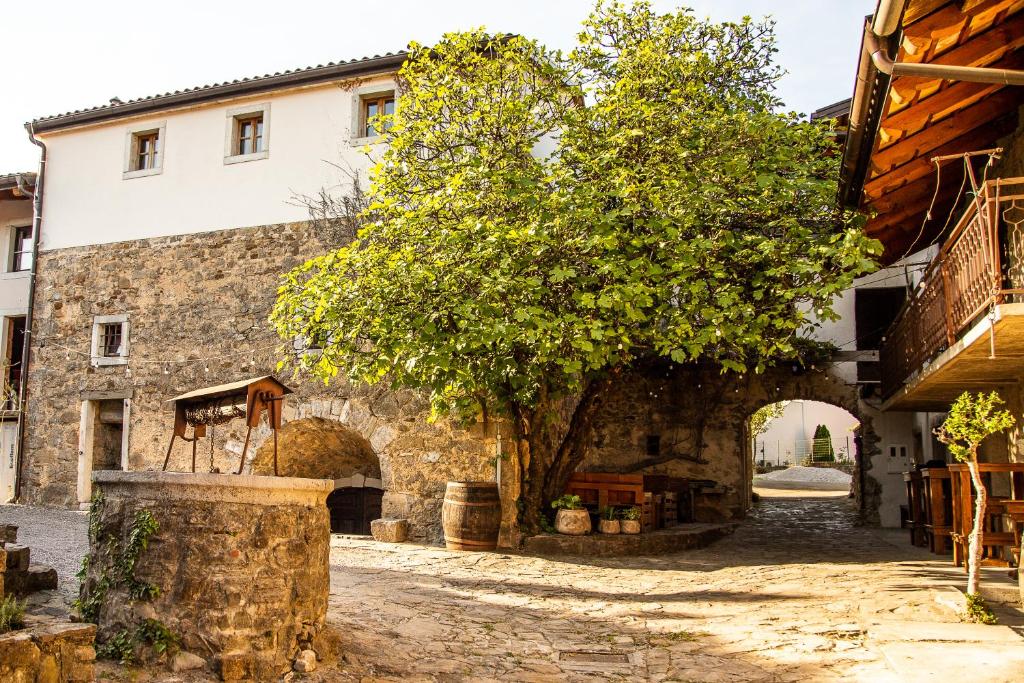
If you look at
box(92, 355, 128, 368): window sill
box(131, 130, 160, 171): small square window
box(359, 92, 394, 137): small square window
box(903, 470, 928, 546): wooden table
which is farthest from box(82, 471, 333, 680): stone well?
box(131, 130, 160, 171): small square window

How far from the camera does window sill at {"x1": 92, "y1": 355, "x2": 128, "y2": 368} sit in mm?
14352

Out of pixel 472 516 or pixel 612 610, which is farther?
pixel 472 516

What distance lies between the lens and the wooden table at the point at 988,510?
732 centimetres

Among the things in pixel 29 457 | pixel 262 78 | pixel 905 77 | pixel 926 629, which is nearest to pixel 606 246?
pixel 905 77

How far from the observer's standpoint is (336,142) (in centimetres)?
1338

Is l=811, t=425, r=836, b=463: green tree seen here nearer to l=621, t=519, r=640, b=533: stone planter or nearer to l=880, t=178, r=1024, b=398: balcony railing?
l=880, t=178, r=1024, b=398: balcony railing

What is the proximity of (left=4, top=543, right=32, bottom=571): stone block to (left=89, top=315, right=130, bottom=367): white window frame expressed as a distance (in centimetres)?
935

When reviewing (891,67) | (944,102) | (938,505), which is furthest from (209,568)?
(938,505)

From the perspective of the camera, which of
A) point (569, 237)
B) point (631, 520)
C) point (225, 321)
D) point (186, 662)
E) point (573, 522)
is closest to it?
point (186, 662)

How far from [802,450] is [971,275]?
1090 inches

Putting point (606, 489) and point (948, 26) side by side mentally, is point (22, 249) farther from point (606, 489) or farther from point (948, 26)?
point (948, 26)

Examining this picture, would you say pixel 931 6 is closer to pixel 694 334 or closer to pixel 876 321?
pixel 694 334

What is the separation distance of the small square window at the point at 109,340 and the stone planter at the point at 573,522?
314 inches

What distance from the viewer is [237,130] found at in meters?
14.4
